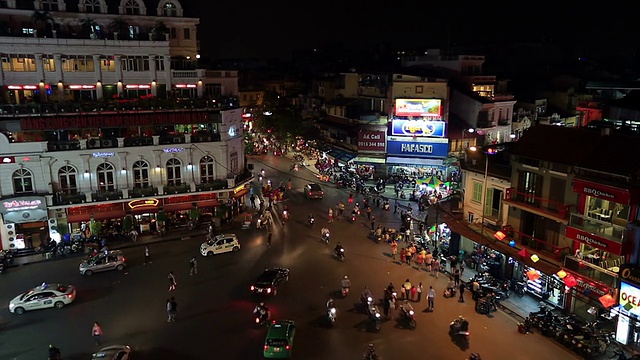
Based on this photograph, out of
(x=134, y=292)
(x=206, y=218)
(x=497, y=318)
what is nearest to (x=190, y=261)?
(x=134, y=292)

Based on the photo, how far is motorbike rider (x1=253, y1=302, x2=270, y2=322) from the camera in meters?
27.4

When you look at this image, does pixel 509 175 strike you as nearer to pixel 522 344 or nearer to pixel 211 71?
pixel 522 344

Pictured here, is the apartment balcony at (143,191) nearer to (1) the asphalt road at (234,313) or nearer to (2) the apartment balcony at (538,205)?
(1) the asphalt road at (234,313)

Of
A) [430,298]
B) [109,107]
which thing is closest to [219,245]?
[109,107]

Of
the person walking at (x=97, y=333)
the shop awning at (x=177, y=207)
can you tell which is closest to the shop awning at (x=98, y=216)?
the shop awning at (x=177, y=207)

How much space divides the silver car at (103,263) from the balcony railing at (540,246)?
27853mm

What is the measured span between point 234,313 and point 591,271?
20548 mm

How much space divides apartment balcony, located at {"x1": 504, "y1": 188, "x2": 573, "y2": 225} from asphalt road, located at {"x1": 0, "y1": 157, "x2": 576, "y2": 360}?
670 centimetres

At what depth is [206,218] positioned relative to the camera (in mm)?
45812

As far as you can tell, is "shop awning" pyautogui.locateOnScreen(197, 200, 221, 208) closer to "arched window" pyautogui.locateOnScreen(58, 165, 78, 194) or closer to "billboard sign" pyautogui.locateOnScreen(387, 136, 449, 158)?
"arched window" pyautogui.locateOnScreen(58, 165, 78, 194)

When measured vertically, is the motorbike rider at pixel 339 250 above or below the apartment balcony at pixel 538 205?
below

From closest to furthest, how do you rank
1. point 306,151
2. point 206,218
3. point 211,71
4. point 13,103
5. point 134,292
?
point 134,292, point 13,103, point 206,218, point 211,71, point 306,151

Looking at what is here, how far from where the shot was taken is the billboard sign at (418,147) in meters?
54.5

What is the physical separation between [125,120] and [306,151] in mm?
35978
